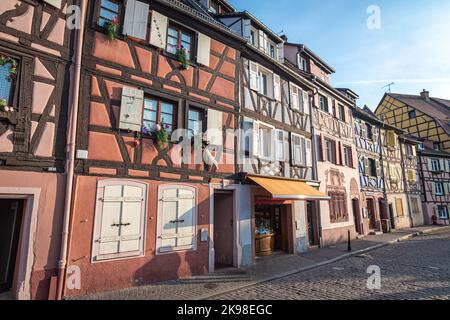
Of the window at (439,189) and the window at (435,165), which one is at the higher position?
the window at (435,165)

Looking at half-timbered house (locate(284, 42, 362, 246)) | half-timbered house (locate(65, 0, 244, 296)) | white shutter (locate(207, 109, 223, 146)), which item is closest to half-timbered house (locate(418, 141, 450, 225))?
half-timbered house (locate(284, 42, 362, 246))

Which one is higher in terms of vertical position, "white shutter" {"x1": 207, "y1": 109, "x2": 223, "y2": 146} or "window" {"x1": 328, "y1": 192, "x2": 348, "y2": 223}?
"white shutter" {"x1": 207, "y1": 109, "x2": 223, "y2": 146}

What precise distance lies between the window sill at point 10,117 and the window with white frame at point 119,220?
87.3 inches

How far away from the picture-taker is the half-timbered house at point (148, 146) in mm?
6770

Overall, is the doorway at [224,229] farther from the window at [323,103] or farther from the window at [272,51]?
the window at [323,103]

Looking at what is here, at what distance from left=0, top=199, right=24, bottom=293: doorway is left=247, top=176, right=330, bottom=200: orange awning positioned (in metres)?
6.92

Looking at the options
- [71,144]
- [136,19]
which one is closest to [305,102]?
[136,19]

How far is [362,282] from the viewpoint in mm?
7406

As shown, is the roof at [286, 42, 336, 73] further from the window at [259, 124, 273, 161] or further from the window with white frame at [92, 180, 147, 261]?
the window with white frame at [92, 180, 147, 261]

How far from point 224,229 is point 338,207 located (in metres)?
8.65

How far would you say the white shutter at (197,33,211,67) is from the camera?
9.53 meters

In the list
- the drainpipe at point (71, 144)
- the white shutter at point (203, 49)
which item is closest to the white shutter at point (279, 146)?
the white shutter at point (203, 49)

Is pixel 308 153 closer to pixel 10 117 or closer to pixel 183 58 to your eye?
pixel 183 58

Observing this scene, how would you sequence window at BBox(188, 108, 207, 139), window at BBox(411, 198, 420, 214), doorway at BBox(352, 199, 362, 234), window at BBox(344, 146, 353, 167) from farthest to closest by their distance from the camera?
window at BBox(411, 198, 420, 214), window at BBox(344, 146, 353, 167), doorway at BBox(352, 199, 362, 234), window at BBox(188, 108, 207, 139)
